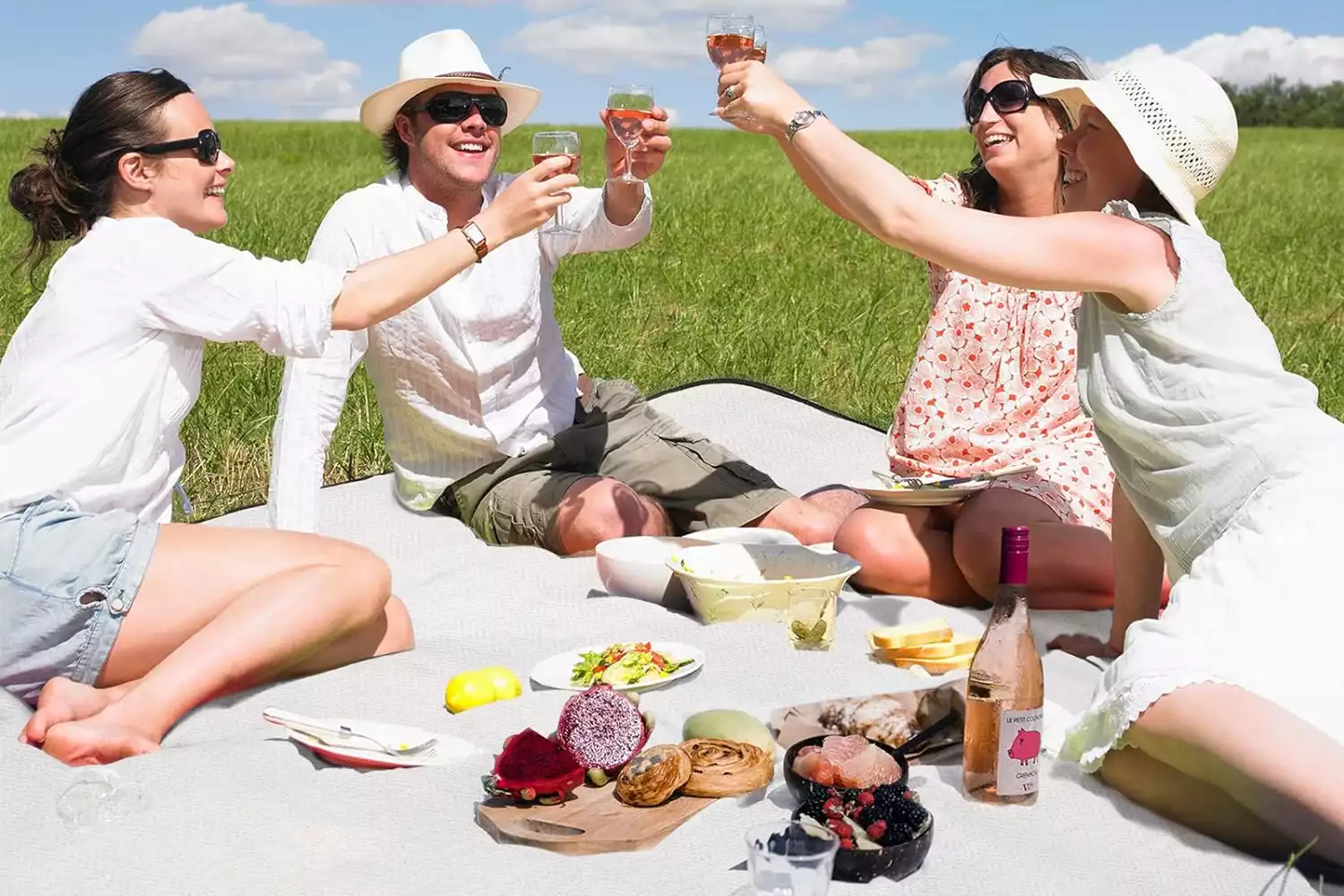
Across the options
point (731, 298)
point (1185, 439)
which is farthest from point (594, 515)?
point (731, 298)

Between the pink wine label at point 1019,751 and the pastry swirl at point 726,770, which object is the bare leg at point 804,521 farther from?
the pink wine label at point 1019,751

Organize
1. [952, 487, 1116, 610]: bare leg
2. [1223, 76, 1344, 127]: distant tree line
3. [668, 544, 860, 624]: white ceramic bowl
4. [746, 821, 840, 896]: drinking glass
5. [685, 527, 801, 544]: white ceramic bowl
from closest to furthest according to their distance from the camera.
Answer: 1. [746, 821, 840, 896]: drinking glass
2. [668, 544, 860, 624]: white ceramic bowl
3. [952, 487, 1116, 610]: bare leg
4. [685, 527, 801, 544]: white ceramic bowl
5. [1223, 76, 1344, 127]: distant tree line

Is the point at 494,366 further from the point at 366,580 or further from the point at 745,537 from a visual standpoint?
the point at 366,580

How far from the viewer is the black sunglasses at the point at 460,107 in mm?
4863

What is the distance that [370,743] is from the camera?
10.9 ft

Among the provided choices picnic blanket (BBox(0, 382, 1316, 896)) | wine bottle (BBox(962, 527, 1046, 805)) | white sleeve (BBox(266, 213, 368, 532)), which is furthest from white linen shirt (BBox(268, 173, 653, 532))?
wine bottle (BBox(962, 527, 1046, 805))

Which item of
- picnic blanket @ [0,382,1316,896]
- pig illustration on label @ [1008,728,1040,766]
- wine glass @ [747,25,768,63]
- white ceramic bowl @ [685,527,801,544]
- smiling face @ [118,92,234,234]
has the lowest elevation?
picnic blanket @ [0,382,1316,896]

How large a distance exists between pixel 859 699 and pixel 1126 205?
1.29m

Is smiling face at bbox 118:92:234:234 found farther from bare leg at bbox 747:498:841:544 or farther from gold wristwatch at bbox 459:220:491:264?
bare leg at bbox 747:498:841:544

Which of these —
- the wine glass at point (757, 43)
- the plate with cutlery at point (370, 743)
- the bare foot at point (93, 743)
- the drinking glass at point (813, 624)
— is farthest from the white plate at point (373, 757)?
the wine glass at point (757, 43)

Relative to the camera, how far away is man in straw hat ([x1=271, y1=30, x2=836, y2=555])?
4.93m

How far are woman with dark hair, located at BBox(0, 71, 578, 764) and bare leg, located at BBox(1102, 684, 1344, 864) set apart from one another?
77.4 inches

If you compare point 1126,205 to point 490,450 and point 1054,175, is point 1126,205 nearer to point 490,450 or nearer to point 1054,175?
point 1054,175

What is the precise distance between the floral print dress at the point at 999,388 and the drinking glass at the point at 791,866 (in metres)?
2.26
